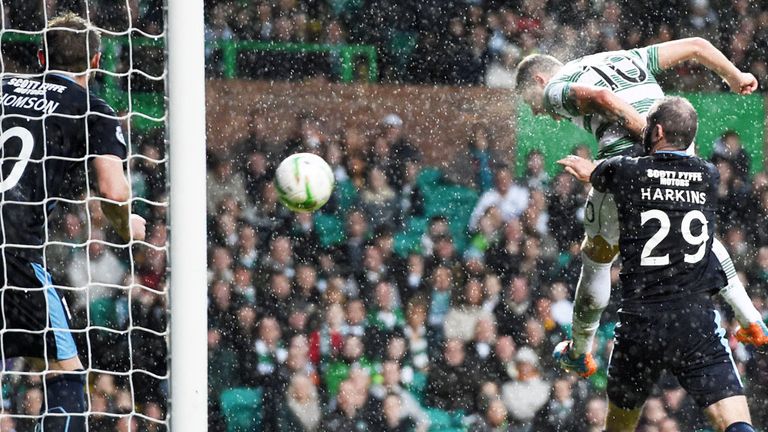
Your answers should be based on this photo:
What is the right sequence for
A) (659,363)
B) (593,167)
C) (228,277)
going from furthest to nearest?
(228,277), (593,167), (659,363)

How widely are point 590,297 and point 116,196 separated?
3.02 m

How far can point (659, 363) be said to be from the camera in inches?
186

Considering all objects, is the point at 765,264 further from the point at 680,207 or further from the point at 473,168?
the point at 680,207

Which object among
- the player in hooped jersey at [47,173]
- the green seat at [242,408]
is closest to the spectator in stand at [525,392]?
the green seat at [242,408]

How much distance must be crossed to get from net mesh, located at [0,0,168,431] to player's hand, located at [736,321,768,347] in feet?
9.81

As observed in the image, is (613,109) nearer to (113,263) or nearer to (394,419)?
(394,419)

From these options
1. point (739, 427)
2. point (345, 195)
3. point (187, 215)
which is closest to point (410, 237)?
point (345, 195)

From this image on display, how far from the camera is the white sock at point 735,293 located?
5328 millimetres

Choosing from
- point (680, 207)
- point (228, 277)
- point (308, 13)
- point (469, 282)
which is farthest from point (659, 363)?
point (308, 13)

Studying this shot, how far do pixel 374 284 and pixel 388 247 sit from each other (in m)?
0.24

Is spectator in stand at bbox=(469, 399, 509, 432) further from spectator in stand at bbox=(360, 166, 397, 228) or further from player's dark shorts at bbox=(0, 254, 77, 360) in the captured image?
player's dark shorts at bbox=(0, 254, 77, 360)

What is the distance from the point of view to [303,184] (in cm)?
551

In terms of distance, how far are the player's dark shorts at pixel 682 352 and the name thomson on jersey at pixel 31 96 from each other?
94.4 inches

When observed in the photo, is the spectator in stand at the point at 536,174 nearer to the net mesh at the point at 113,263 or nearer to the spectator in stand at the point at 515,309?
the spectator in stand at the point at 515,309
